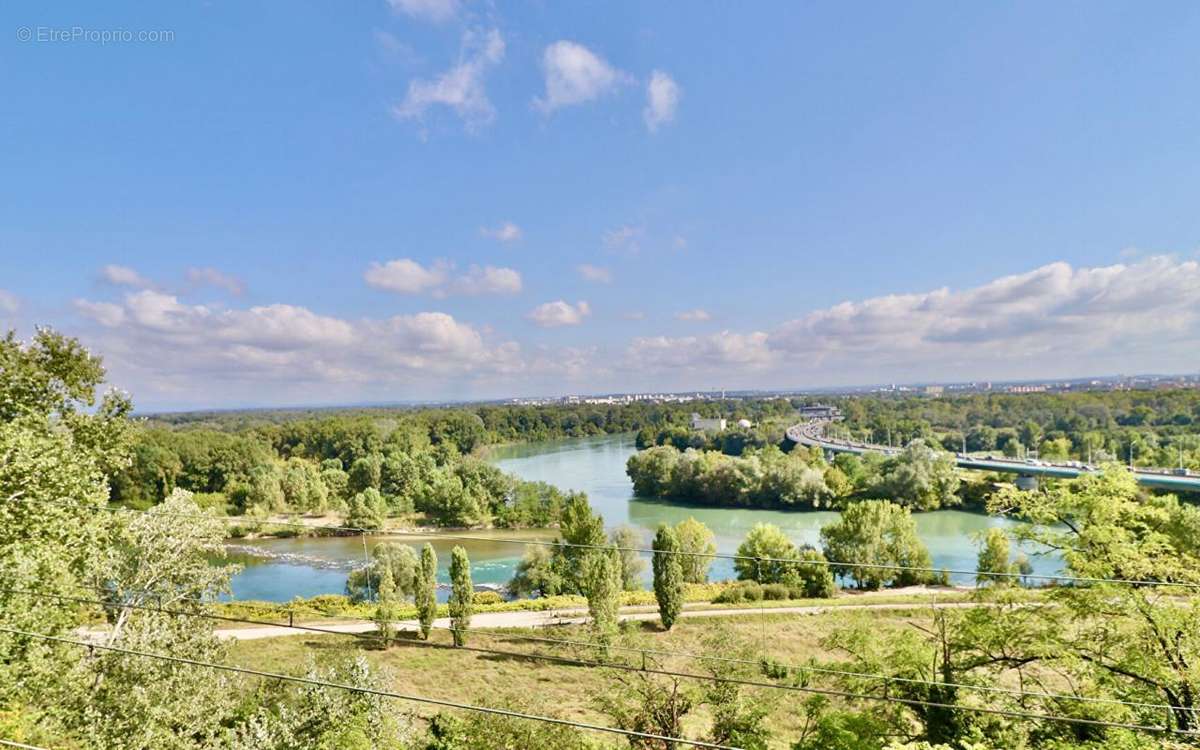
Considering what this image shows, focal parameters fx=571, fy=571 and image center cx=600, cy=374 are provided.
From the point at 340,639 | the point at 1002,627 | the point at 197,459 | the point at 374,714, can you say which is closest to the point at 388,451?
the point at 197,459

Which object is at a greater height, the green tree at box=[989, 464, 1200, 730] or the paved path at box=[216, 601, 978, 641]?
the green tree at box=[989, 464, 1200, 730]

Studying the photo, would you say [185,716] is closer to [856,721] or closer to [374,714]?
[374,714]

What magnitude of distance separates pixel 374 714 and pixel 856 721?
20.6 ft

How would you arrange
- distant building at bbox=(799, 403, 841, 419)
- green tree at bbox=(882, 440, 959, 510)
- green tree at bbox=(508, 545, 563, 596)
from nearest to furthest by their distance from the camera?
green tree at bbox=(508, 545, 563, 596) → green tree at bbox=(882, 440, 959, 510) → distant building at bbox=(799, 403, 841, 419)

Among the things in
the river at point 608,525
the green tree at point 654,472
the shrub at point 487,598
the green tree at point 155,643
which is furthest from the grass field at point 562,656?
the green tree at point 654,472

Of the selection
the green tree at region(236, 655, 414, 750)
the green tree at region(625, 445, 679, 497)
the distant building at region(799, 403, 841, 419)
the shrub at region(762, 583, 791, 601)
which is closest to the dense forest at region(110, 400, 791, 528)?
the green tree at region(625, 445, 679, 497)

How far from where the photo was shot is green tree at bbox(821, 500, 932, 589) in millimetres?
20500

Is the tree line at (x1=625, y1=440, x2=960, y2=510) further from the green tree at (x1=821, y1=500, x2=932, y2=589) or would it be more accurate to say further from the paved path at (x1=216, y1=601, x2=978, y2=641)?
the paved path at (x1=216, y1=601, x2=978, y2=641)

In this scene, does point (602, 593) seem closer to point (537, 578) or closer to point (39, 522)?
point (537, 578)

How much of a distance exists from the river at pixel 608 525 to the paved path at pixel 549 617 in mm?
2540

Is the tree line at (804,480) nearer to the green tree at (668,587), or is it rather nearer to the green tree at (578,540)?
the green tree at (578,540)

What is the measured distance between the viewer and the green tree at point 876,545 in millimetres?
20500

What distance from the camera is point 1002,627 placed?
6.65 m

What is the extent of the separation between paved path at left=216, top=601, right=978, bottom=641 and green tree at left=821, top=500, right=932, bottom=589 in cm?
272
